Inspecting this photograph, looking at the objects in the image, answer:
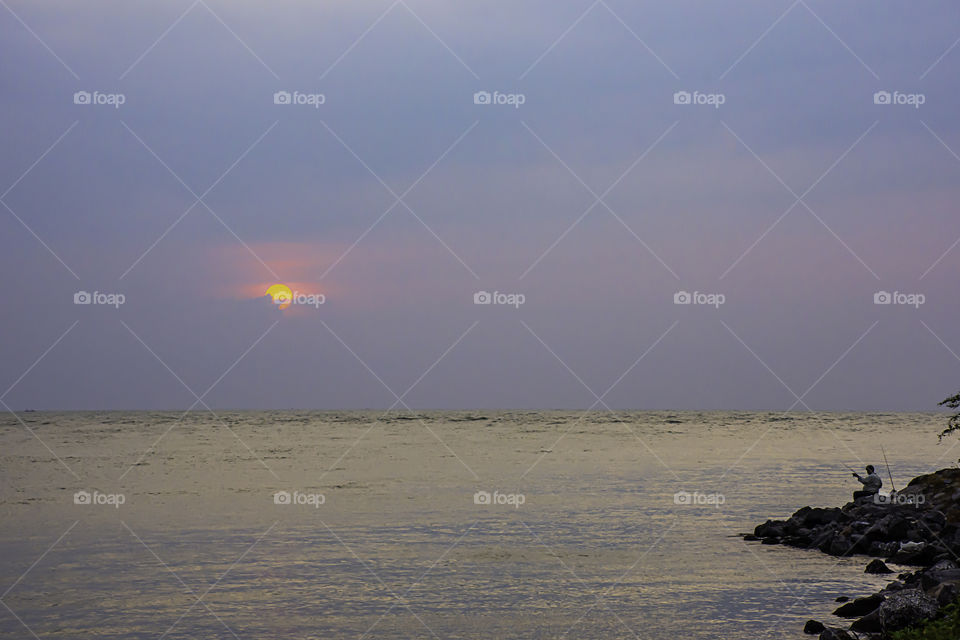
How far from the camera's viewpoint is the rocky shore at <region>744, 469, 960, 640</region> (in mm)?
13484

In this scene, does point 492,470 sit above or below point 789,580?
above

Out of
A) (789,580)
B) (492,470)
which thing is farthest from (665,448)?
(789,580)

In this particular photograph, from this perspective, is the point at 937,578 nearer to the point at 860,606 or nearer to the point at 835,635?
the point at 860,606

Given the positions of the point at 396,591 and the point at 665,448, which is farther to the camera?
the point at 665,448

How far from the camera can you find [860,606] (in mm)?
15453

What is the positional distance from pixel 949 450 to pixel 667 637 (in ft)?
177

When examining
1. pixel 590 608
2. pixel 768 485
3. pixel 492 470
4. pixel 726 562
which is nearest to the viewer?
pixel 590 608

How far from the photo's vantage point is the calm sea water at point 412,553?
15.5 metres

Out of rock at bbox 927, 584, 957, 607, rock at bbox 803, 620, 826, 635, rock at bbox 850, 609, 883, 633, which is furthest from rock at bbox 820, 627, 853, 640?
rock at bbox 927, 584, 957, 607

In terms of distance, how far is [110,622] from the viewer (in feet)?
49.7

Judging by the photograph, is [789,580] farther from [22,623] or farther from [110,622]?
[22,623]

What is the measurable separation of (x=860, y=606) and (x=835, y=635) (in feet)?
8.26

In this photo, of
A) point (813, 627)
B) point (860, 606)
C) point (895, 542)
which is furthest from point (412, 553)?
point (895, 542)

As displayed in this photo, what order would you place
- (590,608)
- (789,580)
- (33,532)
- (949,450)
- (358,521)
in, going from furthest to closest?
(949,450) → (358,521) → (33,532) → (789,580) → (590,608)
